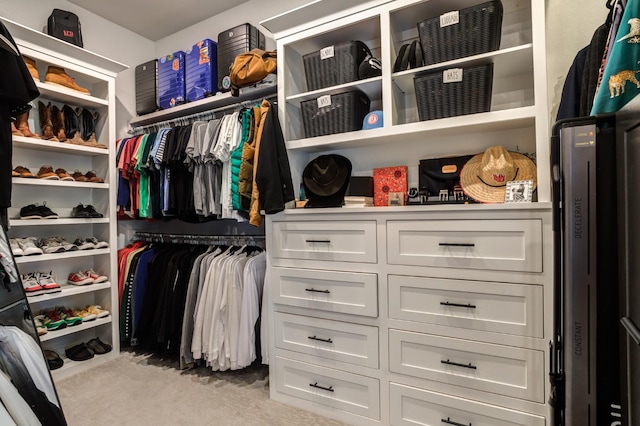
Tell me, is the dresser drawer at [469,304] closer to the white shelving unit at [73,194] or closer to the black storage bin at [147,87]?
the white shelving unit at [73,194]

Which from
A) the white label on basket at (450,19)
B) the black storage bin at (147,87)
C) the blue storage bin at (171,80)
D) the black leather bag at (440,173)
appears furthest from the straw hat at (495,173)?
the black storage bin at (147,87)

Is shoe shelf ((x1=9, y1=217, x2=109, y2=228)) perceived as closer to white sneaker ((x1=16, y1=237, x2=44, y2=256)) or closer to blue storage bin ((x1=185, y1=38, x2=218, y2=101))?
white sneaker ((x1=16, y1=237, x2=44, y2=256))

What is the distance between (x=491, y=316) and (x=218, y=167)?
1.88m

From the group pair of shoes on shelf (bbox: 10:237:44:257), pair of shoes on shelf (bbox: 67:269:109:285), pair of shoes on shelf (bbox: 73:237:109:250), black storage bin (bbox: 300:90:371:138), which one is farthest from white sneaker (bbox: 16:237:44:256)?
black storage bin (bbox: 300:90:371:138)

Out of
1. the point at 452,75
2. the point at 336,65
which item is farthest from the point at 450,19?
Result: the point at 336,65

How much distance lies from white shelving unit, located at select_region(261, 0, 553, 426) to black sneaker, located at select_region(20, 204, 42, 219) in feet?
5.42

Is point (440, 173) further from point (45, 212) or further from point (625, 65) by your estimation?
point (45, 212)

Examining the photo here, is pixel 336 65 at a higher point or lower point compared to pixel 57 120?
higher

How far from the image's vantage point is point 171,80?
2867mm

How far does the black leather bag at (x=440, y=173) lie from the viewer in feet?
6.31

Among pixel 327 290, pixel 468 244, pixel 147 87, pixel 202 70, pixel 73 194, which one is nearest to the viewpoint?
pixel 468 244

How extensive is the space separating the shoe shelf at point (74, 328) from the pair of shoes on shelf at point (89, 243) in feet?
1.82

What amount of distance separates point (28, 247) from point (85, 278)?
0.47 metres

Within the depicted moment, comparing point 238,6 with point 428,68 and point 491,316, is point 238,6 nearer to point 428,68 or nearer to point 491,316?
point 428,68
